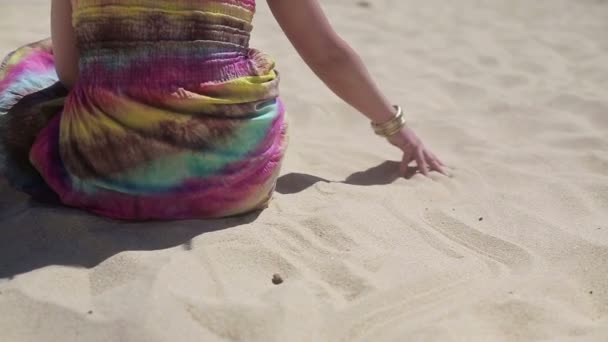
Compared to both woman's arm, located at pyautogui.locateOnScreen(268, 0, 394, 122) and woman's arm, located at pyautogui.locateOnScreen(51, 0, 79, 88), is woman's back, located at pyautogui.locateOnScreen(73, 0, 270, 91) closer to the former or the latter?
woman's arm, located at pyautogui.locateOnScreen(51, 0, 79, 88)

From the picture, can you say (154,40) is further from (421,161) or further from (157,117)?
(421,161)

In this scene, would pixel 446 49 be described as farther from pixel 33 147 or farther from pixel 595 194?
pixel 33 147

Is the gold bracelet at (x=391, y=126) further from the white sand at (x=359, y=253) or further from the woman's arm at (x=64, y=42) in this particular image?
the woman's arm at (x=64, y=42)

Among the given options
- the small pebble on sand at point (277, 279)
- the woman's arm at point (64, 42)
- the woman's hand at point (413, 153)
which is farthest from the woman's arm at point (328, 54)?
the small pebble on sand at point (277, 279)

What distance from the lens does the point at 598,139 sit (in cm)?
286

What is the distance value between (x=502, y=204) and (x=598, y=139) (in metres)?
0.83

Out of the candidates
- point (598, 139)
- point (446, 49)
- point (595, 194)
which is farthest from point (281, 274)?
point (446, 49)

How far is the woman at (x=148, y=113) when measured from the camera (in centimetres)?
178

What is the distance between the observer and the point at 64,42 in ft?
6.27

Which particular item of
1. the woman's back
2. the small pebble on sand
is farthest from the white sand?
the woman's back

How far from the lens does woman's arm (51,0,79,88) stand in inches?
73.8

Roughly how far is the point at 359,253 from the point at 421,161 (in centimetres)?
72

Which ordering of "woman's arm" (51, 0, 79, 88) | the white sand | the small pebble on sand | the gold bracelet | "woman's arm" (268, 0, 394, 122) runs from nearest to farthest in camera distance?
the white sand
the small pebble on sand
"woman's arm" (51, 0, 79, 88)
"woman's arm" (268, 0, 394, 122)
the gold bracelet

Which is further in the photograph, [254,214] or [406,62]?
[406,62]
